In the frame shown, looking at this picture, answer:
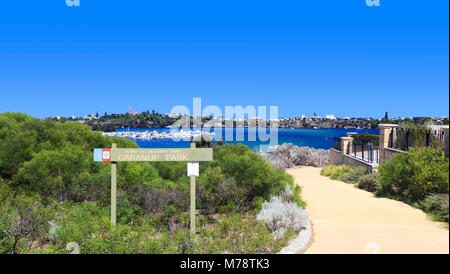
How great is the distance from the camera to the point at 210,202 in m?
8.48

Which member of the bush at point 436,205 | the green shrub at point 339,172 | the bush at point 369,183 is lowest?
the green shrub at point 339,172

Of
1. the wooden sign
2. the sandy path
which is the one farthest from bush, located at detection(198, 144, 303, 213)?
the wooden sign

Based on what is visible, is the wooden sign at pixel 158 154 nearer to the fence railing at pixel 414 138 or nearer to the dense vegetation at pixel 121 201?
the dense vegetation at pixel 121 201

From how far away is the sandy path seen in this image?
5.46 meters

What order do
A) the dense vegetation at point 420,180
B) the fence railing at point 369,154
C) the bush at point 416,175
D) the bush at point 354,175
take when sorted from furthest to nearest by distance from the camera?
the fence railing at point 369,154
the bush at point 354,175
the bush at point 416,175
the dense vegetation at point 420,180

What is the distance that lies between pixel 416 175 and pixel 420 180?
9.0 inches

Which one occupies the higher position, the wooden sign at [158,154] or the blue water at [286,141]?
the wooden sign at [158,154]

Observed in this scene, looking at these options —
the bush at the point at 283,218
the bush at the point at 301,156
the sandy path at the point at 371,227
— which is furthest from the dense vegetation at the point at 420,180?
the bush at the point at 301,156

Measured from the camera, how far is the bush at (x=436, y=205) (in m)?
6.93

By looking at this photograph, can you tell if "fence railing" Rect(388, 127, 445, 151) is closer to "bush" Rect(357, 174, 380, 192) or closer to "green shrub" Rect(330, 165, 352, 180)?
"bush" Rect(357, 174, 380, 192)

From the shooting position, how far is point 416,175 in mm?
8594
